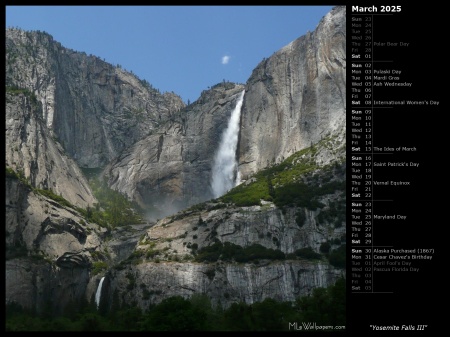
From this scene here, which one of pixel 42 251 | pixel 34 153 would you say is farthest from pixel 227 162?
pixel 42 251

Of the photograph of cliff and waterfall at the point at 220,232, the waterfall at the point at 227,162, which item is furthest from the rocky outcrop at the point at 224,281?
the waterfall at the point at 227,162

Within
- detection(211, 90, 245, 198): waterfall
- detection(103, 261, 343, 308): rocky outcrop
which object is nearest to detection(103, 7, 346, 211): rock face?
detection(211, 90, 245, 198): waterfall

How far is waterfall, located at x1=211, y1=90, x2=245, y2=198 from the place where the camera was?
189625 mm

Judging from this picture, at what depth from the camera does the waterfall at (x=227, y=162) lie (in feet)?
622

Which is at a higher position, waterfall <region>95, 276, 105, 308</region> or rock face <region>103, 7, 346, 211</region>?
rock face <region>103, 7, 346, 211</region>

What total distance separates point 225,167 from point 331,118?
43499mm

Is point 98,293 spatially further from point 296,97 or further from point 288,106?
point 296,97

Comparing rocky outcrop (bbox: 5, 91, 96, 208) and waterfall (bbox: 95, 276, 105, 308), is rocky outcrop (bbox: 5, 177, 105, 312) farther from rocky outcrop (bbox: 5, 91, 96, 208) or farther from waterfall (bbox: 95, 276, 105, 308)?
rocky outcrop (bbox: 5, 91, 96, 208)

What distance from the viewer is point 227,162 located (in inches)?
7569

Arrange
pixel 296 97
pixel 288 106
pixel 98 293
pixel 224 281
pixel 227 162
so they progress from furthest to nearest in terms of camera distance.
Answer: pixel 227 162
pixel 288 106
pixel 296 97
pixel 98 293
pixel 224 281
